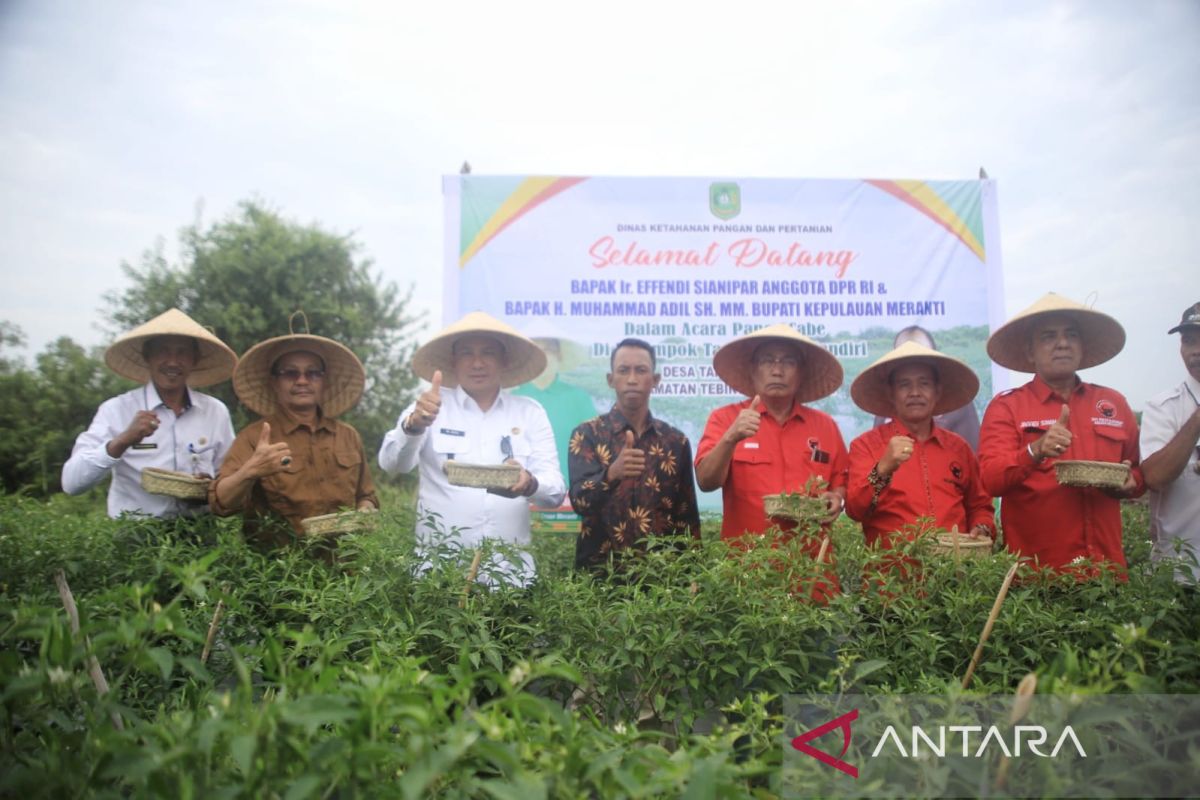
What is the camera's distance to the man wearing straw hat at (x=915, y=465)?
3.25 m

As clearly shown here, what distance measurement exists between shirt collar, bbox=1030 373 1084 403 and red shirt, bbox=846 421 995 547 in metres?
0.38

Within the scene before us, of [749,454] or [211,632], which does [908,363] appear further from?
[211,632]

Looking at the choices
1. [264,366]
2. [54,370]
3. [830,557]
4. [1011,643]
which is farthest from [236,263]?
[1011,643]

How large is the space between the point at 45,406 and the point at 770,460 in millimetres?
7212

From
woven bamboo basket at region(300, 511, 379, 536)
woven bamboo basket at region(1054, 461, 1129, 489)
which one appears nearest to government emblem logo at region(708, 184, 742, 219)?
woven bamboo basket at region(1054, 461, 1129, 489)

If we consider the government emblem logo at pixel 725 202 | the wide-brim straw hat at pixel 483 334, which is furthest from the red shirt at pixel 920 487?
the government emblem logo at pixel 725 202

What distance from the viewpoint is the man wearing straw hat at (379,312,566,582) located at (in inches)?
144

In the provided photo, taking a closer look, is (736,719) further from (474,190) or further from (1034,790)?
(474,190)

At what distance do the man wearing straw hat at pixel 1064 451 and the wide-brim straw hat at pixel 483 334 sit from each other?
2.31m

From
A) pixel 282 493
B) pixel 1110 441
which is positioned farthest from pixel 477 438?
pixel 1110 441

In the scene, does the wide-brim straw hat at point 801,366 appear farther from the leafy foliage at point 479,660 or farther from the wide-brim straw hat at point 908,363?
the leafy foliage at point 479,660

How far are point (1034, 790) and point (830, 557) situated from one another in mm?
1184

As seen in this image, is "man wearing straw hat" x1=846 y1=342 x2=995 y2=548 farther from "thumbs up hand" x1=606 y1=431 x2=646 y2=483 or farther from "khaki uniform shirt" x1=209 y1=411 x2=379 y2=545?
"khaki uniform shirt" x1=209 y1=411 x2=379 y2=545

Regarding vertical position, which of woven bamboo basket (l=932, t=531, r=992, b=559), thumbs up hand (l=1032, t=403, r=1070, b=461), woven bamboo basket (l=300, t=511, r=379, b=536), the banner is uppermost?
the banner
